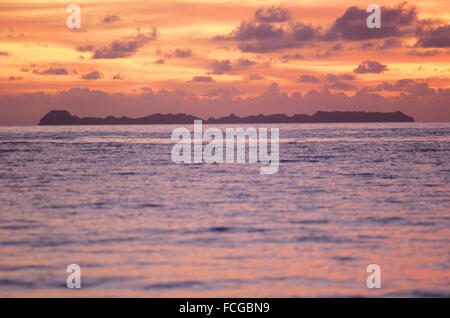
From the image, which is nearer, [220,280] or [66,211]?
[220,280]

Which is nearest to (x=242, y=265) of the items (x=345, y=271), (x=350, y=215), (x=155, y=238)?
(x=345, y=271)

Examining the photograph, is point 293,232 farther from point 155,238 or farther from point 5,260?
point 5,260

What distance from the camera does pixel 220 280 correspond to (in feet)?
44.5

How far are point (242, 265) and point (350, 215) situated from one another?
919 centimetres

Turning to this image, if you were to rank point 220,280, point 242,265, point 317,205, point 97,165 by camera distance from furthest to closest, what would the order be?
point 97,165, point 317,205, point 242,265, point 220,280

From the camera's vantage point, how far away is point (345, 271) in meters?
14.3

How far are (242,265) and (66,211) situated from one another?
11591mm

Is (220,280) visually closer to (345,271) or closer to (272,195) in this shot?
(345,271)
